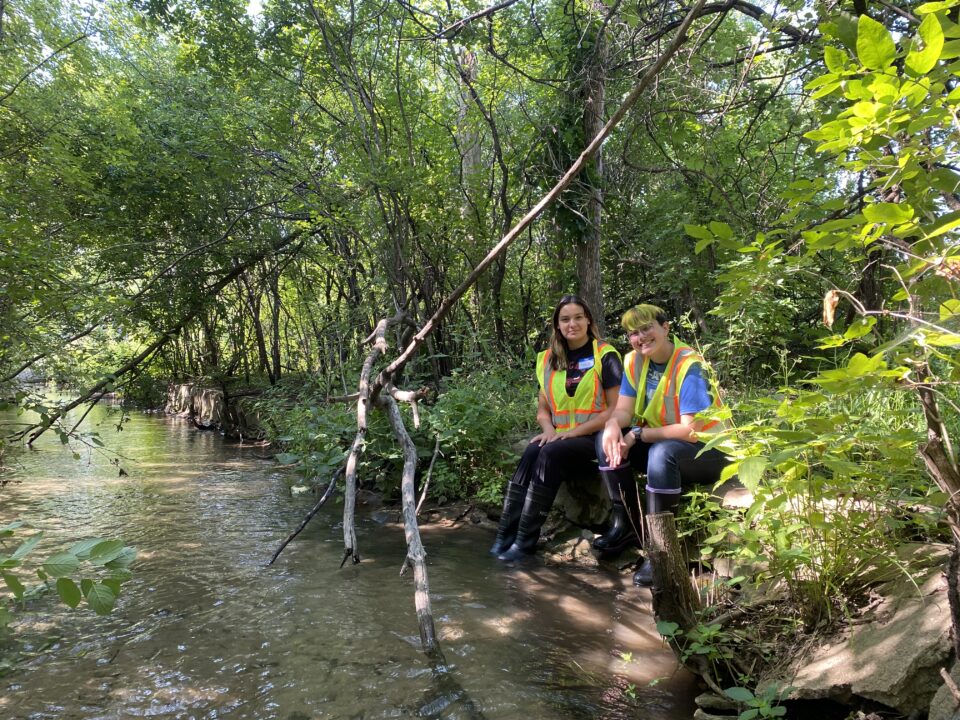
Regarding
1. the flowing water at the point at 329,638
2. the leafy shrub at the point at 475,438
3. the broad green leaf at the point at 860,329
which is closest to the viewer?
the broad green leaf at the point at 860,329

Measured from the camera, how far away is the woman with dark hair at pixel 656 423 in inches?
138

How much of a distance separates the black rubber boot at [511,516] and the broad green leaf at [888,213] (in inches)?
132

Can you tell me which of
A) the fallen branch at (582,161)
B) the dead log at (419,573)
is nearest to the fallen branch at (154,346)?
the fallen branch at (582,161)

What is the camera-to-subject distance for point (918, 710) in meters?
1.92

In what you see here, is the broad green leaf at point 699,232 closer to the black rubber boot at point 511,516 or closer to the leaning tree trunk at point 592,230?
the black rubber boot at point 511,516

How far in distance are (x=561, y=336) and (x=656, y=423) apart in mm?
1124

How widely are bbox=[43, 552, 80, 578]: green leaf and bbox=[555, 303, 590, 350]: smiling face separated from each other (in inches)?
145

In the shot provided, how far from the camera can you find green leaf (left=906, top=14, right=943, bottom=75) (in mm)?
1399

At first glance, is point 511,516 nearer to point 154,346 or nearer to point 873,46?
point 873,46

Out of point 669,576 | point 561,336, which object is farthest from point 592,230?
point 669,576

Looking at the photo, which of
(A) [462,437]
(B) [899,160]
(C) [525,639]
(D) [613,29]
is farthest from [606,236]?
(B) [899,160]

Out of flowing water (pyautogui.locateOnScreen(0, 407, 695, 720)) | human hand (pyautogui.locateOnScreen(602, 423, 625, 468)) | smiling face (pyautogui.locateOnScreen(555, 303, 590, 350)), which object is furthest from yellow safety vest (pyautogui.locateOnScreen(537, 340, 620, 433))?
flowing water (pyautogui.locateOnScreen(0, 407, 695, 720))

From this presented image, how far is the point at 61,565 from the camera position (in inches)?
50.5

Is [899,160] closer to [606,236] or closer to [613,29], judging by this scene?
[613,29]
